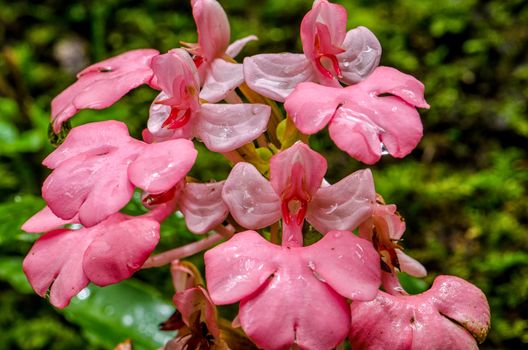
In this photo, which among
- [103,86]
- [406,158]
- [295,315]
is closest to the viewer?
[295,315]

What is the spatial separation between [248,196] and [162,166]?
0.09 metres

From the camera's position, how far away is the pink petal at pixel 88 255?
61cm

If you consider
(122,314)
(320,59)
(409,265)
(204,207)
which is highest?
(320,59)

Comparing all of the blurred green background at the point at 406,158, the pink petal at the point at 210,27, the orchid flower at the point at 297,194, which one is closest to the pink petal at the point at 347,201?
the orchid flower at the point at 297,194

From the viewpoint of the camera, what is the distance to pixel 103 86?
740 mm

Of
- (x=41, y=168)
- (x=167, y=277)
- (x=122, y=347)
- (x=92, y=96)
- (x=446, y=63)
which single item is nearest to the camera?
(x=92, y=96)

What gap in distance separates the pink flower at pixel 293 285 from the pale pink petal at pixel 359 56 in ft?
0.74

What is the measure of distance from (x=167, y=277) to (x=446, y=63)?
797mm

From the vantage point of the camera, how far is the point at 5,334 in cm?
141

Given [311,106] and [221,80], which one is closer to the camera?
[311,106]

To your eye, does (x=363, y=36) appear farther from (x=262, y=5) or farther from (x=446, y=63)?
(x=262, y=5)

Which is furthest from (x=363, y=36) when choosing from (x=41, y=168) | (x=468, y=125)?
(x=41, y=168)

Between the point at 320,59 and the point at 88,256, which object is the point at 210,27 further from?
the point at 88,256

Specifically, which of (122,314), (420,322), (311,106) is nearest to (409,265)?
(420,322)
